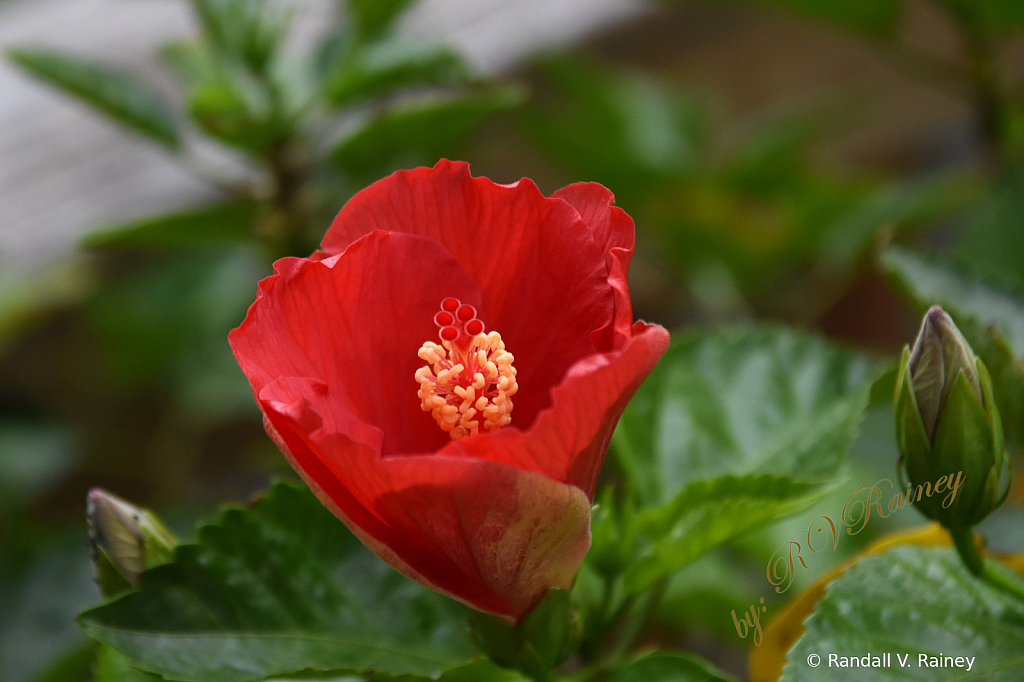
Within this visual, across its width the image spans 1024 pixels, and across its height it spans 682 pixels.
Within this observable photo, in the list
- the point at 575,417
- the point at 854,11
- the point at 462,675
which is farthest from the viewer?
the point at 854,11

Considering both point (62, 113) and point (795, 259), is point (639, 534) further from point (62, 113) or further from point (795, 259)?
point (62, 113)

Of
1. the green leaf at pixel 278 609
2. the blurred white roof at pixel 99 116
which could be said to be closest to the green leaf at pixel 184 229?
the blurred white roof at pixel 99 116

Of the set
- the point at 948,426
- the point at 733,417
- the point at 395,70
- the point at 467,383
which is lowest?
the point at 733,417

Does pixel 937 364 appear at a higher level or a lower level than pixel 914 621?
higher

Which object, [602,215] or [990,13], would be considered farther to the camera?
[990,13]

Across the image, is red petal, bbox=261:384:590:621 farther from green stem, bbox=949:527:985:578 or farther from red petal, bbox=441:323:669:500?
green stem, bbox=949:527:985:578

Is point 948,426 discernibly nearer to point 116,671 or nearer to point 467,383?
point 467,383

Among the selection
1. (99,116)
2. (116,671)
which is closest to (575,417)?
(116,671)

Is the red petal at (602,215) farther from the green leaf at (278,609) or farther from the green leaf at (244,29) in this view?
the green leaf at (244,29)

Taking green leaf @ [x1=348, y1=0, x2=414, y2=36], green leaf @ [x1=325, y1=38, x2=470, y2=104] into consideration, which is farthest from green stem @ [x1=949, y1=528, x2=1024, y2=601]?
green leaf @ [x1=348, y1=0, x2=414, y2=36]
